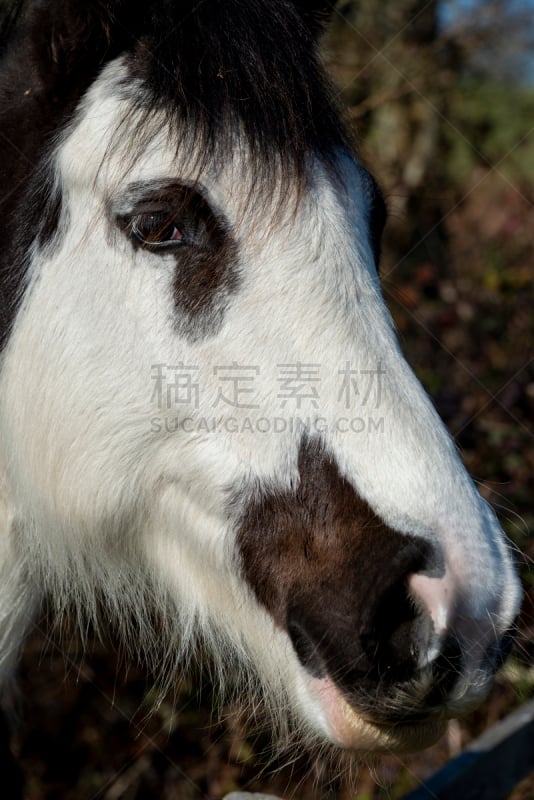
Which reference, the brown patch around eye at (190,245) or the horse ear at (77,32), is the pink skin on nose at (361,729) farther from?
the horse ear at (77,32)

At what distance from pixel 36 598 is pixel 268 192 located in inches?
46.3

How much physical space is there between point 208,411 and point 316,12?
1304 mm

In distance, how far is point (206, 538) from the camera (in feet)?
5.51

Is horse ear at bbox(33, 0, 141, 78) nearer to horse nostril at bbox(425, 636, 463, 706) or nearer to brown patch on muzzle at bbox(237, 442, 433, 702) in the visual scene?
brown patch on muzzle at bbox(237, 442, 433, 702)

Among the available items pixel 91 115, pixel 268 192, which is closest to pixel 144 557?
pixel 268 192

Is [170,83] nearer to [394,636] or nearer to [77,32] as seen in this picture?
[77,32]

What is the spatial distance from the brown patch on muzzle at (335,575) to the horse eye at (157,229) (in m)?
0.50

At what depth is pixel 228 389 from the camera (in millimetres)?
1584

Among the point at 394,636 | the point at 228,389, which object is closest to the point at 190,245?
the point at 228,389

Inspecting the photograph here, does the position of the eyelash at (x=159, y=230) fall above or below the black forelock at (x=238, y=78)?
below

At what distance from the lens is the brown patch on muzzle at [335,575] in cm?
138

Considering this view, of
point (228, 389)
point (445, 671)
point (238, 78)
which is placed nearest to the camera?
point (445, 671)

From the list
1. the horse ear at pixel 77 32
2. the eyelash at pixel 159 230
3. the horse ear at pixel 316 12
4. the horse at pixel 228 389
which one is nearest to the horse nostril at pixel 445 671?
the horse at pixel 228 389

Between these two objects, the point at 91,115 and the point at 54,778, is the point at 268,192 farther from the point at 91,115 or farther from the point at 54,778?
the point at 54,778
